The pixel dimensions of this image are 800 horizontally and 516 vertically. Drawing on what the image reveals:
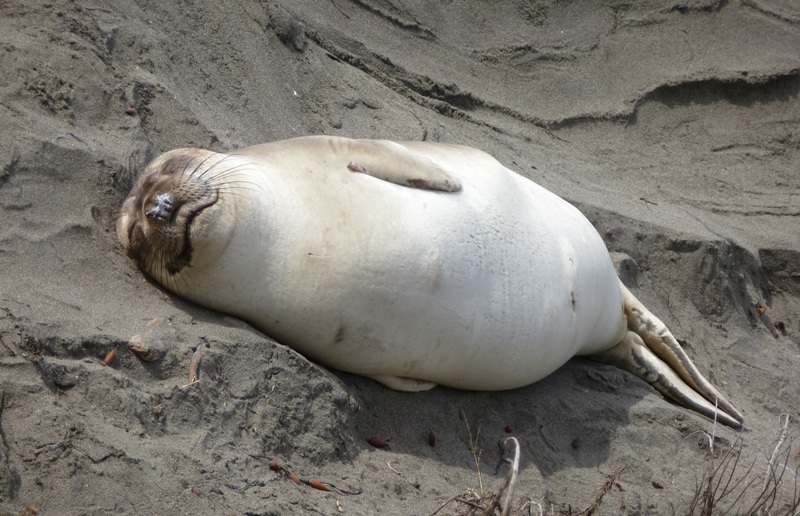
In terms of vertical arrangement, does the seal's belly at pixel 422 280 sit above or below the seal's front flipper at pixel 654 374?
above

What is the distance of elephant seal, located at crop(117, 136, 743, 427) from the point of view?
11.7 feet

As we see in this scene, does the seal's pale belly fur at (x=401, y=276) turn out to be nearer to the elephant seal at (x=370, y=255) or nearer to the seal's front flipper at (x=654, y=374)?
the elephant seal at (x=370, y=255)

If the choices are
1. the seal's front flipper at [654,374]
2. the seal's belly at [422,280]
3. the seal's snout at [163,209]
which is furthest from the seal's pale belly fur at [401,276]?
the seal's front flipper at [654,374]

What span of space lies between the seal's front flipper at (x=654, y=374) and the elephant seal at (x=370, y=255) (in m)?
0.74

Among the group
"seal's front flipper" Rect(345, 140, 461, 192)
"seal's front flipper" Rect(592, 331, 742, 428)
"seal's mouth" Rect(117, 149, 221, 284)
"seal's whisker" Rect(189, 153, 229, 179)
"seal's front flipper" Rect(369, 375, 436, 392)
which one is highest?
"seal's front flipper" Rect(345, 140, 461, 192)

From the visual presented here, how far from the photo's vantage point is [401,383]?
12.8 ft

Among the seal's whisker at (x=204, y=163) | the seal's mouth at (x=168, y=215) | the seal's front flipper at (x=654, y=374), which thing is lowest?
the seal's front flipper at (x=654, y=374)

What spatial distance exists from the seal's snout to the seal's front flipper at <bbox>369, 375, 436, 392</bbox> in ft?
3.52

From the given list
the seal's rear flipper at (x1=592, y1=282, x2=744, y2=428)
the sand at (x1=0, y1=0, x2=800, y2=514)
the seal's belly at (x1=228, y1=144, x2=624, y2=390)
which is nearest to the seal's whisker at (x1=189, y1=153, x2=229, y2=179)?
the seal's belly at (x1=228, y1=144, x2=624, y2=390)

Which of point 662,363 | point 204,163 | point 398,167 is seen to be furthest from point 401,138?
point 204,163

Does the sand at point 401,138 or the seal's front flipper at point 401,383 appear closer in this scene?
the sand at point 401,138

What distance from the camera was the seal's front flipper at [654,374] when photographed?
492 centimetres

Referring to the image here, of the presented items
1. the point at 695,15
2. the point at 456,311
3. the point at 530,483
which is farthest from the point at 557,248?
the point at 695,15

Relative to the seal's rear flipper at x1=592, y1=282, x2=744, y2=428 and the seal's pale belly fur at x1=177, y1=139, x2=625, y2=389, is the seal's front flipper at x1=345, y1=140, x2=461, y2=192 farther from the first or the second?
the seal's rear flipper at x1=592, y1=282, x2=744, y2=428
